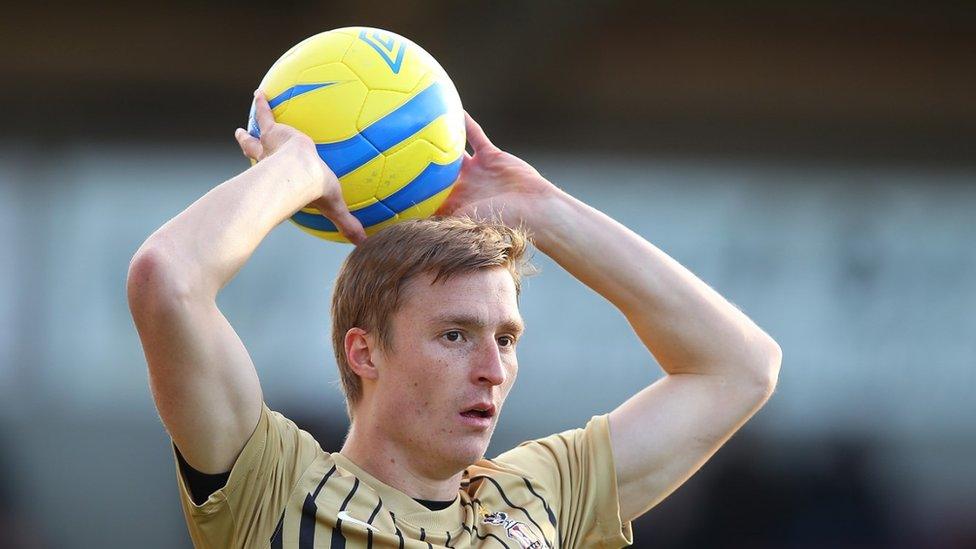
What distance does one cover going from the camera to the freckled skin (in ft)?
8.48

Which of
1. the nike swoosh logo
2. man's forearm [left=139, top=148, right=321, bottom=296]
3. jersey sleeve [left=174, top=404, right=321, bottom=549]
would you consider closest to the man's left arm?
man's forearm [left=139, top=148, right=321, bottom=296]

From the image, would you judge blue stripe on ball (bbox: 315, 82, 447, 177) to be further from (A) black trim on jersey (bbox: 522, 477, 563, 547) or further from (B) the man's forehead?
(A) black trim on jersey (bbox: 522, 477, 563, 547)

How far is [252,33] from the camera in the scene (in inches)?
333

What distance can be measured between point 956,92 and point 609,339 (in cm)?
327

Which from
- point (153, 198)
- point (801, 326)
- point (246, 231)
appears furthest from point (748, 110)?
point (246, 231)

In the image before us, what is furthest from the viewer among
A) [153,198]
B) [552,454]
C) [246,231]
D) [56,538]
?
[153,198]

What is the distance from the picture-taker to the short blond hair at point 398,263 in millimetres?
2660

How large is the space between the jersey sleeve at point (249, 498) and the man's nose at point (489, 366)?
426mm

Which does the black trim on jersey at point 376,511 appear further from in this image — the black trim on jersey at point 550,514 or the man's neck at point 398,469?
the black trim on jersey at point 550,514

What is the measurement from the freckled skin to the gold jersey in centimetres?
12

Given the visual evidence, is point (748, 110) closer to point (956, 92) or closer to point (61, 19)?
point (956, 92)

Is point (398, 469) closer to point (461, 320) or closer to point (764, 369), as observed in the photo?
point (461, 320)

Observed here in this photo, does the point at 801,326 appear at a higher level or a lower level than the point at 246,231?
lower

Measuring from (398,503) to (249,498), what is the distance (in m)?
0.33
